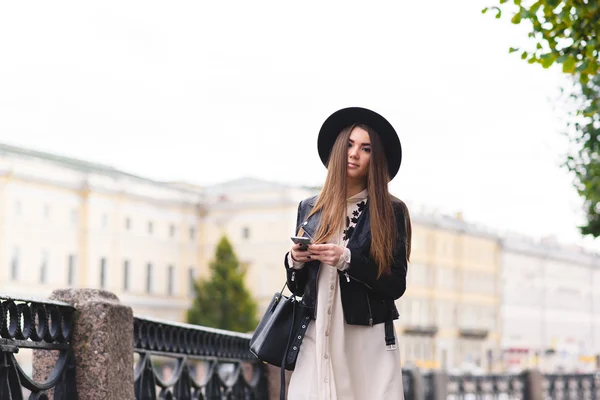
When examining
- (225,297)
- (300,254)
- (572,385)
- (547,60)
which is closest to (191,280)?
(225,297)

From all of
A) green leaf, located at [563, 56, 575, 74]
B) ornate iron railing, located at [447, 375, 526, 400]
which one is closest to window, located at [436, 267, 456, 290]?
ornate iron railing, located at [447, 375, 526, 400]

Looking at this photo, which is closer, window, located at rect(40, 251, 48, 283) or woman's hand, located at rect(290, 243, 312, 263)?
woman's hand, located at rect(290, 243, 312, 263)

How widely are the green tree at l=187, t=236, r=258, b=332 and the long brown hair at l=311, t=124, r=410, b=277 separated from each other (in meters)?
77.6

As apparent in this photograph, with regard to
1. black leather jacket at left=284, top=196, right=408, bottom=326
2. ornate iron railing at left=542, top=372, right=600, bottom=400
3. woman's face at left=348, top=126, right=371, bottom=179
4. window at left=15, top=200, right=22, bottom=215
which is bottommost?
ornate iron railing at left=542, top=372, right=600, bottom=400

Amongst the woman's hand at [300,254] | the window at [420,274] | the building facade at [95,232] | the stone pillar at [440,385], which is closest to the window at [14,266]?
the building facade at [95,232]

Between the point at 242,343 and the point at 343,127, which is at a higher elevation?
the point at 343,127

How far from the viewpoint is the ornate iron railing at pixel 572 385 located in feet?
73.1

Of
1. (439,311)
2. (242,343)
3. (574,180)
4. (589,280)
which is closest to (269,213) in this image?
(439,311)

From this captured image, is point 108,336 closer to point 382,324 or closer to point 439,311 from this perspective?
point 382,324

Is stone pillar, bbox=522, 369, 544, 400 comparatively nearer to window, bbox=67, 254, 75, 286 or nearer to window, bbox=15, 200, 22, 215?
window, bbox=15, 200, 22, 215

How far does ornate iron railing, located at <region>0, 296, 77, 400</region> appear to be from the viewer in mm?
4578

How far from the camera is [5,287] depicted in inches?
2655

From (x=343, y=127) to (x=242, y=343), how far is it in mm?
4952

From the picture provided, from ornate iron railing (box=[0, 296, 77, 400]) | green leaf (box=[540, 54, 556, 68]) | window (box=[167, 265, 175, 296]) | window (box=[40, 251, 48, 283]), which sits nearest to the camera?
ornate iron railing (box=[0, 296, 77, 400])
